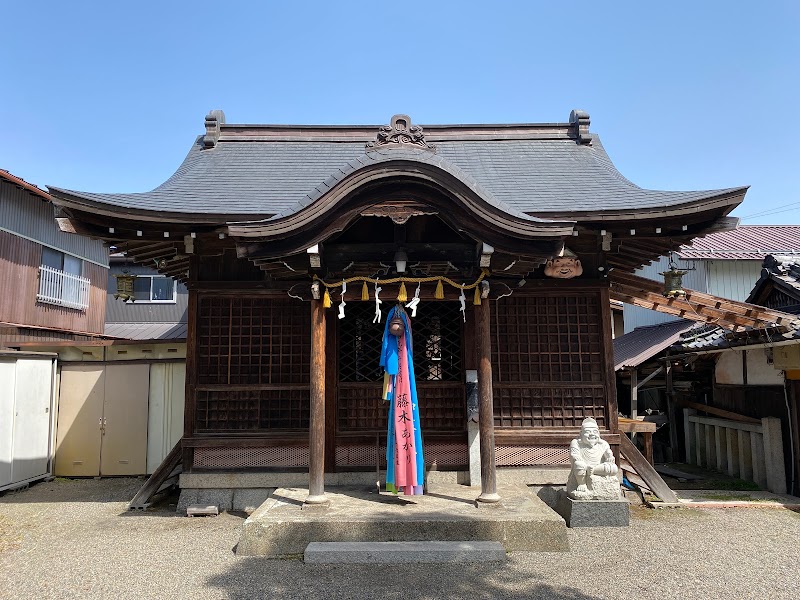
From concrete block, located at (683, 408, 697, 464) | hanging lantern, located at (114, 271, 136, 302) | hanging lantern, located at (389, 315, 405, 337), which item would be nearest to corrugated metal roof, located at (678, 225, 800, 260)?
concrete block, located at (683, 408, 697, 464)

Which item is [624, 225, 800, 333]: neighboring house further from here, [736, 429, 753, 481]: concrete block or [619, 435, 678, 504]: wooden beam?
[619, 435, 678, 504]: wooden beam

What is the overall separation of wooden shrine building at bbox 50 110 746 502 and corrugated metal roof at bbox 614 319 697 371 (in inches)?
151

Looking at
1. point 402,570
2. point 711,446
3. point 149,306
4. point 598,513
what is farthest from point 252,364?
point 149,306

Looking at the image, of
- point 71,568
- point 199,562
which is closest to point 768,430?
point 199,562

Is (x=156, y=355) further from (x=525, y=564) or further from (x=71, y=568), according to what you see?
(x=525, y=564)

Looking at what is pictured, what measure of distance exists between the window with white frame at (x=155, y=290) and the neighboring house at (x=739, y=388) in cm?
1701

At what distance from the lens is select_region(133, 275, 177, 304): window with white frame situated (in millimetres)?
21391

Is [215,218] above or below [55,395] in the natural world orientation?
above

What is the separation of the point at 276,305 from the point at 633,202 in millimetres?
5239

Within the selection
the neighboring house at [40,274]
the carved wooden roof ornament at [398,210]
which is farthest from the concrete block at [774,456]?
the neighboring house at [40,274]

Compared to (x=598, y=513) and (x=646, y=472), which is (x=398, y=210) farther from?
(x=646, y=472)

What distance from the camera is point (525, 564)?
17.1 feet

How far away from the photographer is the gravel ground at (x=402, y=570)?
15.3 ft

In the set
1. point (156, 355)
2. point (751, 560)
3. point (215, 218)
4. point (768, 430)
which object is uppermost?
point (215, 218)
